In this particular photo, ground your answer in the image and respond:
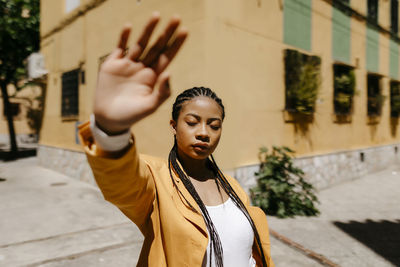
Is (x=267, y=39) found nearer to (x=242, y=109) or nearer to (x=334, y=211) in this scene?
(x=242, y=109)

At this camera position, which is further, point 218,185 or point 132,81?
point 218,185

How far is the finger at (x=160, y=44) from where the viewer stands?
2.95 feet

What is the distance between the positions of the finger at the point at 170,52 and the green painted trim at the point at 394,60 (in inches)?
509

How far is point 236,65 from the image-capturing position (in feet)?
17.0

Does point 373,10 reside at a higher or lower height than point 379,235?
higher

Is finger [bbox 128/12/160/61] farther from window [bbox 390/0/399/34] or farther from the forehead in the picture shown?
window [bbox 390/0/399/34]

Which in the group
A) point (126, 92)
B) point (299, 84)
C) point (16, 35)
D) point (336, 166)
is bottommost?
point (336, 166)

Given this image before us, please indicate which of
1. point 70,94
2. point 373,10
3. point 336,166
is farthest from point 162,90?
point 373,10

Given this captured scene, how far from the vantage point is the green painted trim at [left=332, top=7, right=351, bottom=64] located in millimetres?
7785

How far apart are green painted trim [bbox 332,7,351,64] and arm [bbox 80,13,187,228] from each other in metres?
8.18

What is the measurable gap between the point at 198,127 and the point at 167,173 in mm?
304

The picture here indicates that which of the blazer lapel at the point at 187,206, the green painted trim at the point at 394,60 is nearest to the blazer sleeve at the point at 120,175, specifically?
the blazer lapel at the point at 187,206

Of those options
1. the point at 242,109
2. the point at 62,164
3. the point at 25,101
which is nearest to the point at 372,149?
the point at 242,109

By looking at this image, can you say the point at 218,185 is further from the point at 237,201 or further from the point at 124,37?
the point at 124,37
